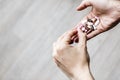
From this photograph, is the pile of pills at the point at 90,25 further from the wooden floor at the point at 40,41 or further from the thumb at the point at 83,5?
the wooden floor at the point at 40,41

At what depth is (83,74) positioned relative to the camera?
0.98m

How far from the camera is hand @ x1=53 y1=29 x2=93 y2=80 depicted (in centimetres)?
99

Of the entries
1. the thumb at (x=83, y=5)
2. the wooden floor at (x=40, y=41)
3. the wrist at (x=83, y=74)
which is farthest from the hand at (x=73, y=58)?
the wooden floor at (x=40, y=41)

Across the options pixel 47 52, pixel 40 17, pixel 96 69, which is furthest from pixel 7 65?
pixel 96 69

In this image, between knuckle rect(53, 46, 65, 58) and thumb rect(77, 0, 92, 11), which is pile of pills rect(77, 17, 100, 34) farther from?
knuckle rect(53, 46, 65, 58)

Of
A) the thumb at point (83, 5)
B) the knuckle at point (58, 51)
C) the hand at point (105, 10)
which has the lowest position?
the hand at point (105, 10)

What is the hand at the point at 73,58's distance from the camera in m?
0.99

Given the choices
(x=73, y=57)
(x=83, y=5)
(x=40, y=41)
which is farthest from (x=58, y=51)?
(x=40, y=41)

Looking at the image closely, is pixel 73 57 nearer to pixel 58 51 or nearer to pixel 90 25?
pixel 58 51

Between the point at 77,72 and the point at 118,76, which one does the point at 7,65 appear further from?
the point at 77,72

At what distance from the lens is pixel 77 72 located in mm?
990

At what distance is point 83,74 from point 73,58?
0.08 m

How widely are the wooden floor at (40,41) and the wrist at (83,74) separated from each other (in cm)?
89

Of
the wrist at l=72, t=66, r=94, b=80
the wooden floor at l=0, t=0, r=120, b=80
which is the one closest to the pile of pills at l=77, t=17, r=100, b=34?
the wrist at l=72, t=66, r=94, b=80
